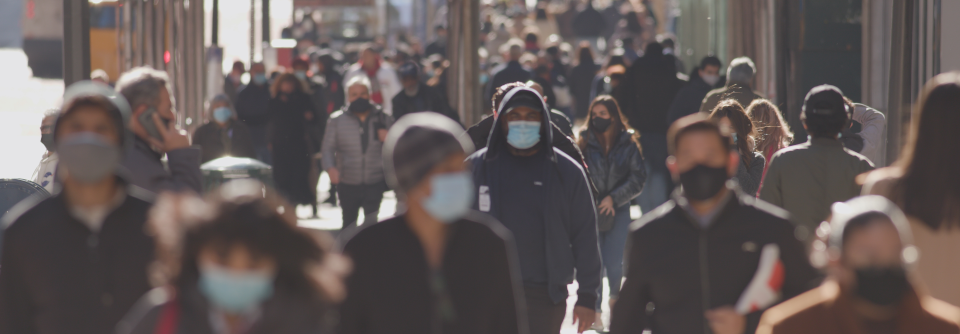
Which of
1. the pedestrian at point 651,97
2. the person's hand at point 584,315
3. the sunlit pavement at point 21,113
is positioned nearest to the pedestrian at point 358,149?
the sunlit pavement at point 21,113

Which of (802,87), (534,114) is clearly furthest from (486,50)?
(534,114)

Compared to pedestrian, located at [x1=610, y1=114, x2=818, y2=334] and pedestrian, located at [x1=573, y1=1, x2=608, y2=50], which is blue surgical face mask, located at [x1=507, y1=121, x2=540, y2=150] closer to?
pedestrian, located at [x1=610, y1=114, x2=818, y2=334]

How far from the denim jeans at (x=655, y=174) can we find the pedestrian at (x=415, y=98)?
2.10 metres

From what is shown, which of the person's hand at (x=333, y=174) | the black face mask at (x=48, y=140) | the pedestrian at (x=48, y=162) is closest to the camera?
the pedestrian at (x=48, y=162)

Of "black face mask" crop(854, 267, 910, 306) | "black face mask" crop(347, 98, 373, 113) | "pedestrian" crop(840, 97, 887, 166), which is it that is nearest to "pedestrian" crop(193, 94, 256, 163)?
"black face mask" crop(347, 98, 373, 113)

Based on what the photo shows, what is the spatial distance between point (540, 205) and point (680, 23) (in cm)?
2391

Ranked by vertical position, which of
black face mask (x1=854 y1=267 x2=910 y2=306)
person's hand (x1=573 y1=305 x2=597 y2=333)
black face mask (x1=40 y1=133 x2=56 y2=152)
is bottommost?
person's hand (x1=573 y1=305 x2=597 y2=333)

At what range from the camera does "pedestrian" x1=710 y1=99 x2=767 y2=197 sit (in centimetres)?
693

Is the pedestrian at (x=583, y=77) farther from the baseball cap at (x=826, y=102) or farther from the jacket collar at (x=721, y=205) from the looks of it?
the jacket collar at (x=721, y=205)

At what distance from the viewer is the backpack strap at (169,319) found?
2.78m

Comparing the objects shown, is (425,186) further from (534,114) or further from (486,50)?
(486,50)

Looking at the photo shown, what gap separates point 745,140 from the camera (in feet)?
23.0

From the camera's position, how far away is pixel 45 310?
3842 mm

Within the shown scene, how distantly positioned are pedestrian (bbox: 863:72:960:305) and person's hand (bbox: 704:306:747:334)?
0.57 m
